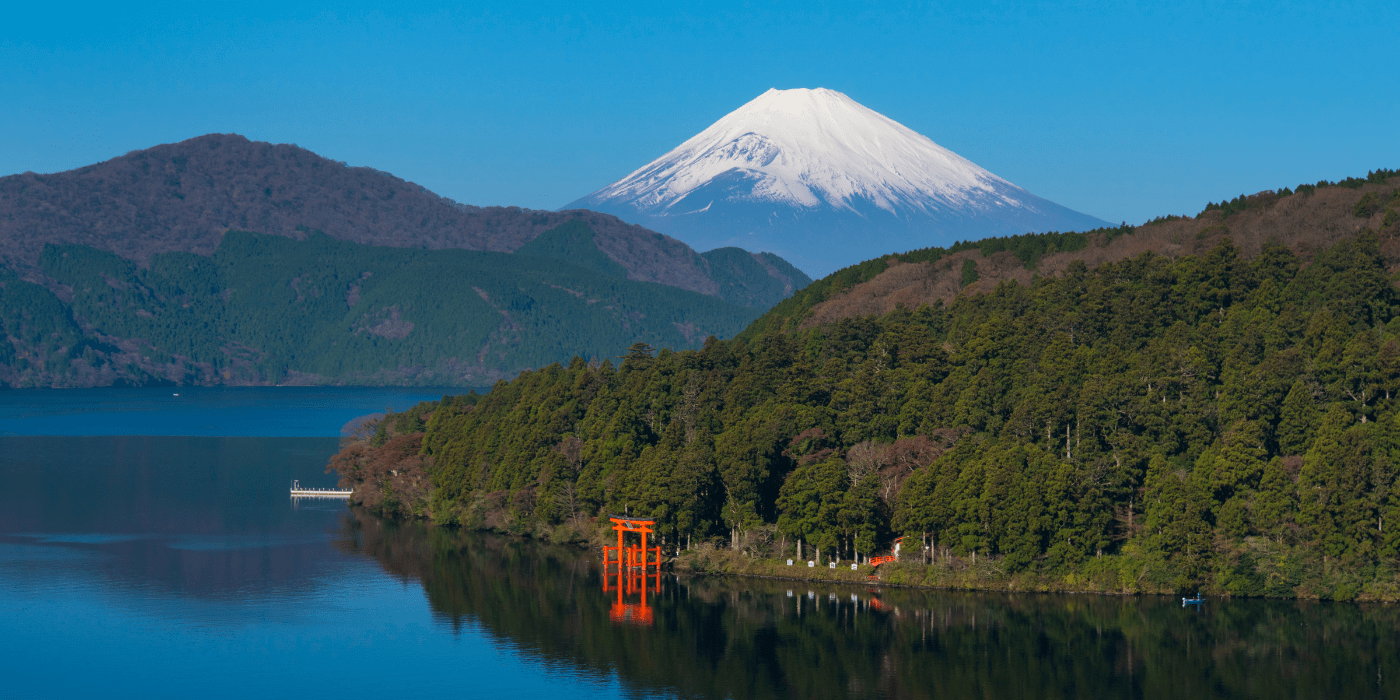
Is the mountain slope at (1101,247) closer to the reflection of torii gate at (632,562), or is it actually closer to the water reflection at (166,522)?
the reflection of torii gate at (632,562)

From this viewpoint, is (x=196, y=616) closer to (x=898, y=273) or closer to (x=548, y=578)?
(x=548, y=578)

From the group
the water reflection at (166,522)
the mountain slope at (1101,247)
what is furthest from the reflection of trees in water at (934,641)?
the mountain slope at (1101,247)

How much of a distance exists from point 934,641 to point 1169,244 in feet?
198

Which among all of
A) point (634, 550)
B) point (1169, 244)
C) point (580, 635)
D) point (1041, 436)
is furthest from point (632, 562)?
point (1169, 244)

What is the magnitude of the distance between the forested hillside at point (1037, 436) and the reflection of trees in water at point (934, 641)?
2861mm

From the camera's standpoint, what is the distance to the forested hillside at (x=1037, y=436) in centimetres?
5844

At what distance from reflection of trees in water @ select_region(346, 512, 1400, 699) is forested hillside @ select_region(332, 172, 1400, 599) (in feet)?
9.39

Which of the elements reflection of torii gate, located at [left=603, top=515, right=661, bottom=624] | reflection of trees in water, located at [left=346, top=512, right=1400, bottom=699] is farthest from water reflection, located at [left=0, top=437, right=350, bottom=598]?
reflection of torii gate, located at [left=603, top=515, right=661, bottom=624]

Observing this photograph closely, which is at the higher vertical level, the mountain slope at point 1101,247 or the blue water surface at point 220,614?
the mountain slope at point 1101,247

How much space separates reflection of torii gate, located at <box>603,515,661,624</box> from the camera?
6359 centimetres

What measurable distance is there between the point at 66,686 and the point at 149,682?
2.66 meters

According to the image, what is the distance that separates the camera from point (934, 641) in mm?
52406

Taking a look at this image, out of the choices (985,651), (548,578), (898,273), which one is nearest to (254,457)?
(898,273)

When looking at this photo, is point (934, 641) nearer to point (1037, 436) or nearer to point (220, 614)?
point (1037, 436)
